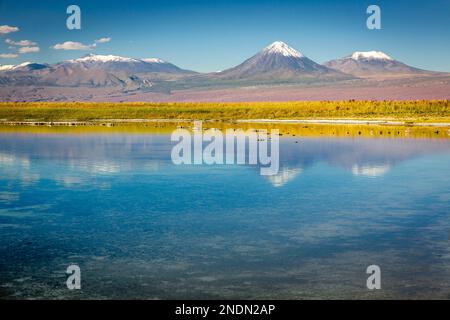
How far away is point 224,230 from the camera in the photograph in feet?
34.2

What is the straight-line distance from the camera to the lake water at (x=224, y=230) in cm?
757

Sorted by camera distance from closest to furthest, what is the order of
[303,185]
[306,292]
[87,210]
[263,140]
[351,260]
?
[306,292], [351,260], [87,210], [303,185], [263,140]

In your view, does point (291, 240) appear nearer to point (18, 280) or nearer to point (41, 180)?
point (18, 280)

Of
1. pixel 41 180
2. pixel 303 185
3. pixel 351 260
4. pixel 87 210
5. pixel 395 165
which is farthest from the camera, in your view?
pixel 395 165

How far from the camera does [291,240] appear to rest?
970 cm

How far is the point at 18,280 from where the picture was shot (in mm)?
7734

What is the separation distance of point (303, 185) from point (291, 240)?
18.9 feet

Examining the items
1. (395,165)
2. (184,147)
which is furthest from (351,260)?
(184,147)

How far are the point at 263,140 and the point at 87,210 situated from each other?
18.3m

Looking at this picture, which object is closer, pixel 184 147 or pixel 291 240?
pixel 291 240

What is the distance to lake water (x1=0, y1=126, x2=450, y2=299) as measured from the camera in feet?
24.8

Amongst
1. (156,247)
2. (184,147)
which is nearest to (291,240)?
(156,247)
